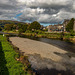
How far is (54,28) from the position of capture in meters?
123

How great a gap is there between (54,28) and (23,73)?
391 ft

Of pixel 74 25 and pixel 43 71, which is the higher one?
pixel 74 25

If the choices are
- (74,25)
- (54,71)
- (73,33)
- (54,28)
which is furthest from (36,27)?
(54,71)

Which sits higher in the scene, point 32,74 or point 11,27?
point 11,27

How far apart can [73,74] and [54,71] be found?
281 centimetres

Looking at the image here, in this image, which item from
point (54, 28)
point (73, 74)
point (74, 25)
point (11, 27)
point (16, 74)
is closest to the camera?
point (16, 74)

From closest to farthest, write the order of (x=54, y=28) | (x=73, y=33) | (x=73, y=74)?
(x=73, y=74) < (x=73, y=33) < (x=54, y=28)

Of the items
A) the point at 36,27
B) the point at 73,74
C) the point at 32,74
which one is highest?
the point at 36,27

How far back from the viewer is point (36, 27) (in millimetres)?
113000

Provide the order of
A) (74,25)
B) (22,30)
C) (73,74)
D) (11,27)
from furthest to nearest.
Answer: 1. (11,27)
2. (22,30)
3. (74,25)
4. (73,74)

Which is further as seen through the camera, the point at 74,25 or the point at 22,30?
the point at 22,30

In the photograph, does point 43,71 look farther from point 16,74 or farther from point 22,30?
point 22,30

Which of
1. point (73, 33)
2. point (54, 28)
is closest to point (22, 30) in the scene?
point (54, 28)

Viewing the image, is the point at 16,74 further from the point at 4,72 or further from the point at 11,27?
the point at 11,27
